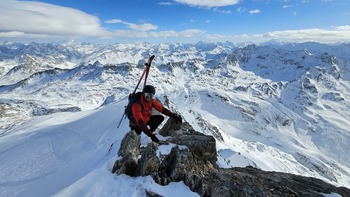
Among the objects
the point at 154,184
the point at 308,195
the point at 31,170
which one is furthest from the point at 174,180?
the point at 31,170

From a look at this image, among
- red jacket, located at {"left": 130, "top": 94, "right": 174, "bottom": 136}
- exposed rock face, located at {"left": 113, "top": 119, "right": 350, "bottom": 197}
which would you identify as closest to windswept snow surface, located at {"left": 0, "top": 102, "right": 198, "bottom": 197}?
exposed rock face, located at {"left": 113, "top": 119, "right": 350, "bottom": 197}

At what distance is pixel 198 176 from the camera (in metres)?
14.3

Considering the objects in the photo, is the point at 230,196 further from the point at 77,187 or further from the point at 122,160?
the point at 77,187

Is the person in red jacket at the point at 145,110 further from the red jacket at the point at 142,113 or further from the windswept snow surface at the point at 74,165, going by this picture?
the windswept snow surface at the point at 74,165

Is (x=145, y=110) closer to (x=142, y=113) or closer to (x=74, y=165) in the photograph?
(x=142, y=113)

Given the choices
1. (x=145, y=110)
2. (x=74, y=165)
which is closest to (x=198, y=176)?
(x=145, y=110)

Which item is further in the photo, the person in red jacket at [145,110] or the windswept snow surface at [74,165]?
the person in red jacket at [145,110]

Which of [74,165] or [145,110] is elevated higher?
[145,110]

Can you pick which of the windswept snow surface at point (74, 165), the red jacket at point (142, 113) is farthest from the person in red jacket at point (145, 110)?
the windswept snow surface at point (74, 165)

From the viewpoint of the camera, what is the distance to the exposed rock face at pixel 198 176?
45.2 feet

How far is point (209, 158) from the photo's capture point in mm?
18297

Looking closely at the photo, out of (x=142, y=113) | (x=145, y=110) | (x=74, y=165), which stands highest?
(x=145, y=110)

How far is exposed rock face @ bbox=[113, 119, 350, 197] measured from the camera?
1377cm

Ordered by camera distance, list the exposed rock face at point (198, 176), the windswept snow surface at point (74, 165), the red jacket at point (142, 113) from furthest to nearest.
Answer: the red jacket at point (142, 113), the exposed rock face at point (198, 176), the windswept snow surface at point (74, 165)
